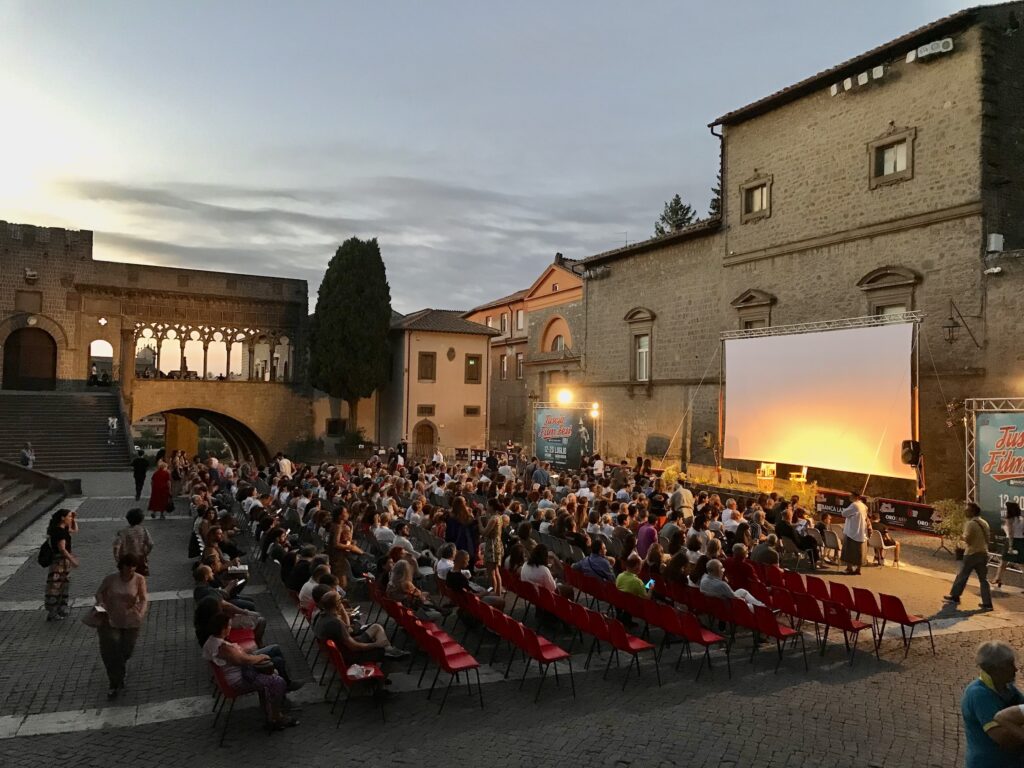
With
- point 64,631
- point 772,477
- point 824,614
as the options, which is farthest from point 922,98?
point 64,631

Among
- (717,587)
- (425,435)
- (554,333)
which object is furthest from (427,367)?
(717,587)

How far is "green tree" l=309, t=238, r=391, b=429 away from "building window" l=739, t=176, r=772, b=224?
20.2 meters

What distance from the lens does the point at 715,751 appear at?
6.38 meters

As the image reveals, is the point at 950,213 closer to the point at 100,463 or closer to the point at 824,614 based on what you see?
the point at 824,614

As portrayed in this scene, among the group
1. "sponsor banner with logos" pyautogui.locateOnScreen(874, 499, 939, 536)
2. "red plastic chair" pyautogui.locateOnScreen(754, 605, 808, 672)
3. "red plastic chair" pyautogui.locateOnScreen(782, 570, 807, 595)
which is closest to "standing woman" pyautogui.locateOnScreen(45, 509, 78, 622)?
"red plastic chair" pyautogui.locateOnScreen(754, 605, 808, 672)

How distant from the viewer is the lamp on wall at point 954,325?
60.7ft

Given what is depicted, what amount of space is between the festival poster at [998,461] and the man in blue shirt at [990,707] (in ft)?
40.9

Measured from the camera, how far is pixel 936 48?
63.6 feet

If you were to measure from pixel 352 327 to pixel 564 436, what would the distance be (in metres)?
13.9

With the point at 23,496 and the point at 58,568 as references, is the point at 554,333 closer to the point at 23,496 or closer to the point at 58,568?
the point at 23,496

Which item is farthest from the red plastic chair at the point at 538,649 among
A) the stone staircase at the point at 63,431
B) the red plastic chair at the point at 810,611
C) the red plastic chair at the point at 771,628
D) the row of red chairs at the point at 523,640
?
the stone staircase at the point at 63,431

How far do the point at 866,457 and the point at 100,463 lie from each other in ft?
88.2

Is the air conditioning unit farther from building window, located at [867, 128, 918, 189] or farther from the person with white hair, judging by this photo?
the person with white hair

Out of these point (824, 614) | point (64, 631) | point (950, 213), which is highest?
point (950, 213)
